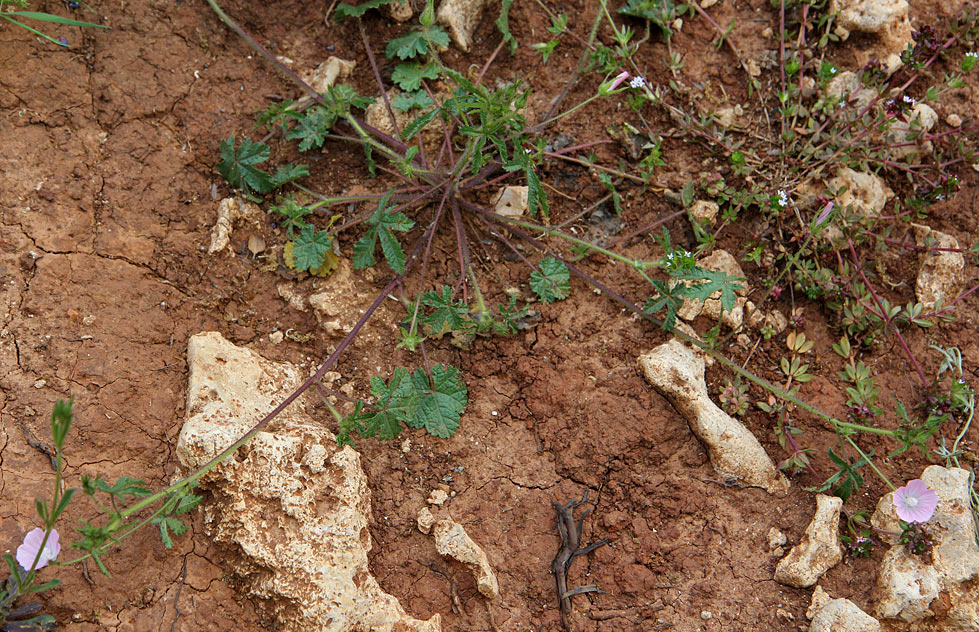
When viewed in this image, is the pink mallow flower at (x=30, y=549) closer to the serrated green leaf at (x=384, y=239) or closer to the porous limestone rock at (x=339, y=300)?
the porous limestone rock at (x=339, y=300)

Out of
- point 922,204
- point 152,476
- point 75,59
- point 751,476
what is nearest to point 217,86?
point 75,59

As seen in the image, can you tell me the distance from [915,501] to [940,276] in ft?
3.56

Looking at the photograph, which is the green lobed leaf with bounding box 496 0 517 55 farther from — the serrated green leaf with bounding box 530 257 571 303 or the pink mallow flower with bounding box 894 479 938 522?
the pink mallow flower with bounding box 894 479 938 522

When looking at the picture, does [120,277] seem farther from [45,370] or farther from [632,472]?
[632,472]

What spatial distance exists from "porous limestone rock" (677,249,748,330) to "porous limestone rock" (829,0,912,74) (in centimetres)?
126

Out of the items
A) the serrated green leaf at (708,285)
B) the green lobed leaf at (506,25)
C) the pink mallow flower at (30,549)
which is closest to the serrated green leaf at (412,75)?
the green lobed leaf at (506,25)

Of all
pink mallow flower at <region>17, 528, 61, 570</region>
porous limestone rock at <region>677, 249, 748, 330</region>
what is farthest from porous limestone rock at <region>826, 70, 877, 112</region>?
pink mallow flower at <region>17, 528, 61, 570</region>

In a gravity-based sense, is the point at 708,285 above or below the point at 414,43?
below

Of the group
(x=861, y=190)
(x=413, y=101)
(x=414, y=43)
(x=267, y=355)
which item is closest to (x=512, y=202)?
(x=413, y=101)

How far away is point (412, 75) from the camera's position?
3.16m

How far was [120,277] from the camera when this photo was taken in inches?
109

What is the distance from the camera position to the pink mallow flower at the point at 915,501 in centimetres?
257

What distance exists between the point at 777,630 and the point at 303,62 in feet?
10.2

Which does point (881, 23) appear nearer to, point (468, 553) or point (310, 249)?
point (310, 249)
